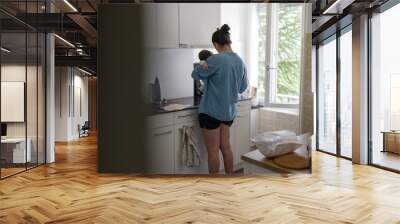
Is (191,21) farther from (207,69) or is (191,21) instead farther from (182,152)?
(182,152)

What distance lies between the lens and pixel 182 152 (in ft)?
16.4

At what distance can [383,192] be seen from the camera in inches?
165

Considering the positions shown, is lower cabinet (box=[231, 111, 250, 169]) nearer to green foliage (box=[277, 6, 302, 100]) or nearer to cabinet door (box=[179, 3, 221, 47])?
green foliage (box=[277, 6, 302, 100])

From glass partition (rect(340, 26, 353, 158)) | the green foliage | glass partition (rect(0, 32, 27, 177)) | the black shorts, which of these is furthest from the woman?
glass partition (rect(340, 26, 353, 158))

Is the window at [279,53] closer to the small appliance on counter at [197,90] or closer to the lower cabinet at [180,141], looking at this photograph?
the lower cabinet at [180,141]

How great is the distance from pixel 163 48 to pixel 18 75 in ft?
7.79

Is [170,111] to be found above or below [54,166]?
above

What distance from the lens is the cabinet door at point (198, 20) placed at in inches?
195

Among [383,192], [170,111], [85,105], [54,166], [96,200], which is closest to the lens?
[96,200]

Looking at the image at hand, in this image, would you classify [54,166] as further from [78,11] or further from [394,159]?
[394,159]

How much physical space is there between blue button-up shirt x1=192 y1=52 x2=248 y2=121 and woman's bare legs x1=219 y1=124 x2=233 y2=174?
0.15 m

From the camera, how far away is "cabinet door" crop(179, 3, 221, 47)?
195 inches

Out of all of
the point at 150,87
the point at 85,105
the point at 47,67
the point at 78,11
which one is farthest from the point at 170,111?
the point at 85,105

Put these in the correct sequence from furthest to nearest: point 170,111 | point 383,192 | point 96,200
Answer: point 170,111 < point 383,192 < point 96,200
